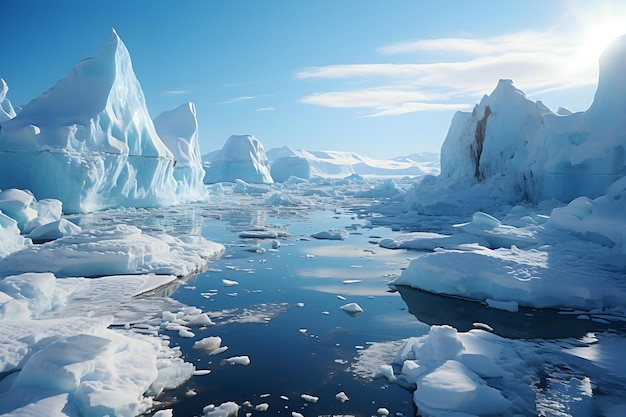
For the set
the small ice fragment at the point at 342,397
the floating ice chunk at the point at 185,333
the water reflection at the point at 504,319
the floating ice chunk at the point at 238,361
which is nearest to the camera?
the small ice fragment at the point at 342,397

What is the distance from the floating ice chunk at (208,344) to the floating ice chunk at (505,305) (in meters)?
4.06

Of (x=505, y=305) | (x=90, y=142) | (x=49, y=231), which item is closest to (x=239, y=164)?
(x=90, y=142)

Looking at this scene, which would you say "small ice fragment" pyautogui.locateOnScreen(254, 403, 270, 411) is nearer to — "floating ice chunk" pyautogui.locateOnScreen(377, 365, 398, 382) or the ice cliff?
"floating ice chunk" pyautogui.locateOnScreen(377, 365, 398, 382)

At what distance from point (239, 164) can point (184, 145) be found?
20.6 metres

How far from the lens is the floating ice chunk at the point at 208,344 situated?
4.69 meters

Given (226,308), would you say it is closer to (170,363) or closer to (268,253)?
(170,363)

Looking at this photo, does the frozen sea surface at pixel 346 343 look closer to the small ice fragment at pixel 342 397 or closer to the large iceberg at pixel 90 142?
the small ice fragment at pixel 342 397

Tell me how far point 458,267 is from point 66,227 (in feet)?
33.9

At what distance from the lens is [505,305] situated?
6289 millimetres

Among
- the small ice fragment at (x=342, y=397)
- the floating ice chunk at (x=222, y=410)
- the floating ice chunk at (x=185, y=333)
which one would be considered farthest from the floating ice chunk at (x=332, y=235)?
the floating ice chunk at (x=222, y=410)

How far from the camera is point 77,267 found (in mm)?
7613

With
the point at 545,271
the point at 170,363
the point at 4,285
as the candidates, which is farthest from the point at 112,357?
the point at 545,271

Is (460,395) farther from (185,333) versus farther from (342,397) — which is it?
(185,333)

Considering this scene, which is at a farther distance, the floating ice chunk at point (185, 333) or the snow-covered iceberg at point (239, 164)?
the snow-covered iceberg at point (239, 164)
